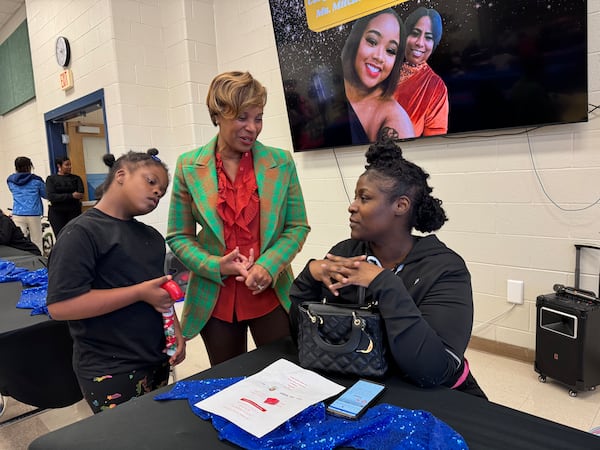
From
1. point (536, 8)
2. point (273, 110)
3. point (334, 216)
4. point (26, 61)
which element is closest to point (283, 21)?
point (273, 110)

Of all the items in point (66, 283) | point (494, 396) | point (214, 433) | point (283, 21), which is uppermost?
point (283, 21)

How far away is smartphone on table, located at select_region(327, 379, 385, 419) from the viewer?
84cm

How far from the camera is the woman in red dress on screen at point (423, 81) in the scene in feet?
8.06

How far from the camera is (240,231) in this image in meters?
1.46

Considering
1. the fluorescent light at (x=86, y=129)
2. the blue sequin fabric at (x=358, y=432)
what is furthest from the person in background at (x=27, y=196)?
the blue sequin fabric at (x=358, y=432)

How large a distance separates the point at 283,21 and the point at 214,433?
2979 millimetres

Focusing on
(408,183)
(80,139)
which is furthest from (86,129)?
(408,183)

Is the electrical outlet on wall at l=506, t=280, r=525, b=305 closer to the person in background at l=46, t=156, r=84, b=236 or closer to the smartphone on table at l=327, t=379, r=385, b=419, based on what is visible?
the smartphone on table at l=327, t=379, r=385, b=419

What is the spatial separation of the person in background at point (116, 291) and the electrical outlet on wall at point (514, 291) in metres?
1.92

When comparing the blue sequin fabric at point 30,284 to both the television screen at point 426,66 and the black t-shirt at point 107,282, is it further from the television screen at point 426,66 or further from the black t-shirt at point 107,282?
the television screen at point 426,66

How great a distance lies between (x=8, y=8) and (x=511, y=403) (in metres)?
7.41

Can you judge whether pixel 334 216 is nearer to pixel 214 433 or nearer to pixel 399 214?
pixel 399 214

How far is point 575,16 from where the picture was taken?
1994mm

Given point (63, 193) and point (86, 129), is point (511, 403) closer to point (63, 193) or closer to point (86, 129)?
point (63, 193)
